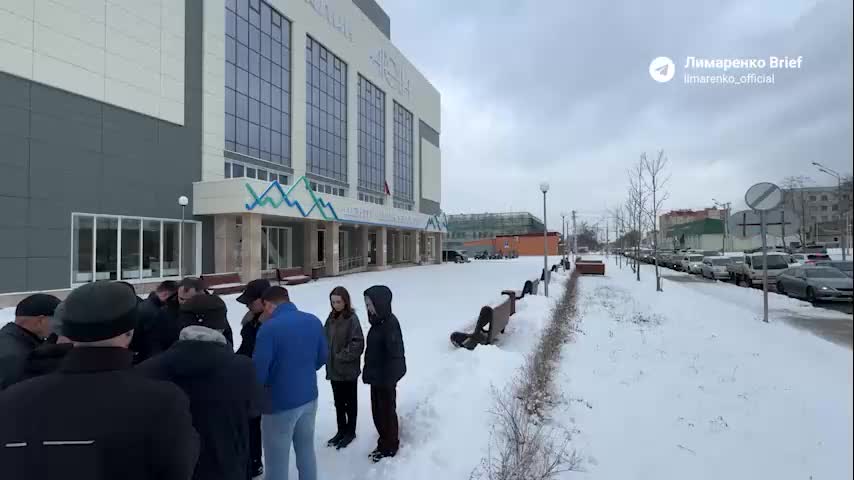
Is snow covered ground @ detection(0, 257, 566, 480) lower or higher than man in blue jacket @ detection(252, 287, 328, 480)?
lower

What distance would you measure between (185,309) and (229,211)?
682 inches

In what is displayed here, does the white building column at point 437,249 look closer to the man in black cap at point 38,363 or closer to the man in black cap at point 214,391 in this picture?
the man in black cap at point 214,391

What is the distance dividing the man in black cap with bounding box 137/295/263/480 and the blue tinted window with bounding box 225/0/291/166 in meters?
21.7

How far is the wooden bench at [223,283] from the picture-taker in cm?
1744

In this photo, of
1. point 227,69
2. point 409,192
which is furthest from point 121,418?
point 409,192

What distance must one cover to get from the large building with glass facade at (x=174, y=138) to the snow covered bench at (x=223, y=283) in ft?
2.84

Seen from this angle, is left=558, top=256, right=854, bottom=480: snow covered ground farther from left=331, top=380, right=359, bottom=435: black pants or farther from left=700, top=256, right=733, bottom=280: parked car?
left=700, top=256, right=733, bottom=280: parked car

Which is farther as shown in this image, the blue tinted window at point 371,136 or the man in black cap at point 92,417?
the blue tinted window at point 371,136

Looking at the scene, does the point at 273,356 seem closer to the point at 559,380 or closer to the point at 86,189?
the point at 559,380

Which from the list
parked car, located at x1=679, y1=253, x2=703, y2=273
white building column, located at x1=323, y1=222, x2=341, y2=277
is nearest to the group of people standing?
white building column, located at x1=323, y1=222, x2=341, y2=277

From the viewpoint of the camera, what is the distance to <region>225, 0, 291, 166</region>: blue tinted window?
22000mm

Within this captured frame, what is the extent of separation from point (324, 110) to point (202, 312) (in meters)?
28.6

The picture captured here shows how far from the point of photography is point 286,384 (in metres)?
3.25

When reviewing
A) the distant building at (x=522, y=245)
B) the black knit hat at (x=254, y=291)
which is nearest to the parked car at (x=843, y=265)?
the black knit hat at (x=254, y=291)
